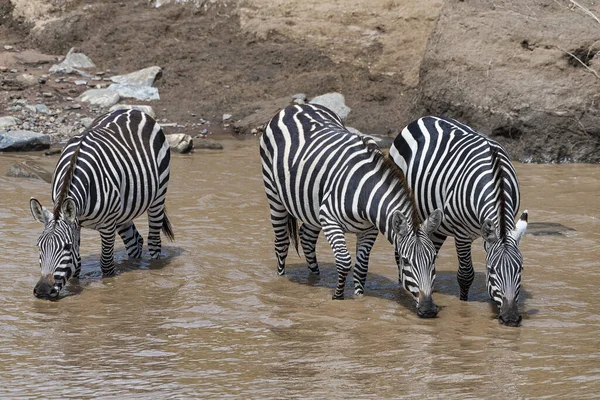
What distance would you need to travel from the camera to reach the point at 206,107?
684 inches

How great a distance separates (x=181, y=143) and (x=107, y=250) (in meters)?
6.15

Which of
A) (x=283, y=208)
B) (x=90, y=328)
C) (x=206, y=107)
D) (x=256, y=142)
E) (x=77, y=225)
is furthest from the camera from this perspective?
(x=206, y=107)

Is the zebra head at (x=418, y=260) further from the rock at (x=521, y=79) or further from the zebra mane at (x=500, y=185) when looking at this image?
the rock at (x=521, y=79)

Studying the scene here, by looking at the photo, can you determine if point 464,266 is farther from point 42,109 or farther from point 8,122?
point 42,109

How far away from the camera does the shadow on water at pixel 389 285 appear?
837 cm

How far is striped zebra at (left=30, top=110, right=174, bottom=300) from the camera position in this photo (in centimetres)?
813

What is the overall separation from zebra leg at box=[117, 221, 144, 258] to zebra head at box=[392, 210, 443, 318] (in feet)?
10.2

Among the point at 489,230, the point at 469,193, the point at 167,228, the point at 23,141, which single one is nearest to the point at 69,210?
the point at 167,228

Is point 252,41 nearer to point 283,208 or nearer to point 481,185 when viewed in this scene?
point 283,208

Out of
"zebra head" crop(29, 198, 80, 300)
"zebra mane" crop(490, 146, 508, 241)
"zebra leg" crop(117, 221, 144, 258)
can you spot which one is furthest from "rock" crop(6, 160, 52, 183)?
"zebra mane" crop(490, 146, 508, 241)

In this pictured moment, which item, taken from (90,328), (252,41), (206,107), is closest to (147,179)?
(90,328)

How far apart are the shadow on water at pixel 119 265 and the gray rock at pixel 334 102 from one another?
23.3ft

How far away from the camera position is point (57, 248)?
26.5 ft

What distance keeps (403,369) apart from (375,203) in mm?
1762
